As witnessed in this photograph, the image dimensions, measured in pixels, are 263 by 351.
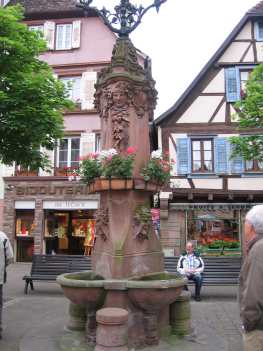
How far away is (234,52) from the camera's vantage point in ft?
60.2

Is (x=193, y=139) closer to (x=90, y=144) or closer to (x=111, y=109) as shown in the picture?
(x=90, y=144)

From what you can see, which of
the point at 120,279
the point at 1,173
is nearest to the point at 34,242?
the point at 1,173

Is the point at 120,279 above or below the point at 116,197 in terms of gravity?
below

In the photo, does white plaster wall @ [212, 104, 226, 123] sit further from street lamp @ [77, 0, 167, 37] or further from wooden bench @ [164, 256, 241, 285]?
street lamp @ [77, 0, 167, 37]

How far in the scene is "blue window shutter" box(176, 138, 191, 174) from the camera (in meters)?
17.7

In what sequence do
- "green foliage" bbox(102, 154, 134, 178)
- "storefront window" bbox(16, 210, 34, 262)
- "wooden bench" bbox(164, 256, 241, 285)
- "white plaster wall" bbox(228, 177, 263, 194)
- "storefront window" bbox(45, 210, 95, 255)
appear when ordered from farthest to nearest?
1. "storefront window" bbox(45, 210, 95, 255)
2. "storefront window" bbox(16, 210, 34, 262)
3. "white plaster wall" bbox(228, 177, 263, 194)
4. "wooden bench" bbox(164, 256, 241, 285)
5. "green foliage" bbox(102, 154, 134, 178)

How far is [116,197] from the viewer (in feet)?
19.3

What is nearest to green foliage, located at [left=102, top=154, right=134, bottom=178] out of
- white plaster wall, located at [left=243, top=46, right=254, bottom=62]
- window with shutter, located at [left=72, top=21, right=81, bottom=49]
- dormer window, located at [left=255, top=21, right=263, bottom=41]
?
white plaster wall, located at [left=243, top=46, right=254, bottom=62]

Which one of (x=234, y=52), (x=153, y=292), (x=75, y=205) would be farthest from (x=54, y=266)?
(x=234, y=52)

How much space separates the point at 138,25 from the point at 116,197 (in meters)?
2.88

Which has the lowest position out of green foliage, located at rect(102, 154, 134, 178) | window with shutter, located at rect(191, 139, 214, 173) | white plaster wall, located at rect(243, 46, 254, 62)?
green foliage, located at rect(102, 154, 134, 178)

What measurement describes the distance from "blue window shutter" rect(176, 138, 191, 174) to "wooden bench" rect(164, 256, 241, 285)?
7303 mm

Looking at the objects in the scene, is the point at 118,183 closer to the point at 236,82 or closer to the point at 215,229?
the point at 215,229

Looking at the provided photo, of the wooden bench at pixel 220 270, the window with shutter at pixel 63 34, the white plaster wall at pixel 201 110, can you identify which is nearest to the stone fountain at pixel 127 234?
the wooden bench at pixel 220 270
